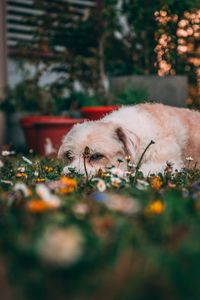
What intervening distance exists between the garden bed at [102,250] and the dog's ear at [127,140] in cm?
245

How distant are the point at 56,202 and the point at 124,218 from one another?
21cm

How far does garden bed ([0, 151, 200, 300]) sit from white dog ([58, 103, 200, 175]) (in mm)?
2361

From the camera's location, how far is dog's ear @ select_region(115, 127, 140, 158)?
442 centimetres

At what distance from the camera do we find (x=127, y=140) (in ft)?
14.5

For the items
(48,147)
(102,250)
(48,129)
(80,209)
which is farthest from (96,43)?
(102,250)

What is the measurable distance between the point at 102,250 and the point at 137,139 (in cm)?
301

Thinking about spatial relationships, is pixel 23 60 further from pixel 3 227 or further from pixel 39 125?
pixel 3 227

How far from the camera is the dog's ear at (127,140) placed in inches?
174

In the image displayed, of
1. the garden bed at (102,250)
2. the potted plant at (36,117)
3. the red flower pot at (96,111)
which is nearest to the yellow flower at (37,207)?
the garden bed at (102,250)

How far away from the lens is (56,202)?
1852 millimetres

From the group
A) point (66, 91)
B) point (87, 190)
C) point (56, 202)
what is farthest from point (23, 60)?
point (56, 202)

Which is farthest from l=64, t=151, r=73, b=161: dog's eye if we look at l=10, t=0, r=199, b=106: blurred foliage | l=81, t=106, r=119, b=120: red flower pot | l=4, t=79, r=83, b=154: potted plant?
l=10, t=0, r=199, b=106: blurred foliage

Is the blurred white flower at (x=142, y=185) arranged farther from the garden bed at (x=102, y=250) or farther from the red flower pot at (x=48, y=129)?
the red flower pot at (x=48, y=129)

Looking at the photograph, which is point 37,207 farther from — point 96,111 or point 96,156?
point 96,111
